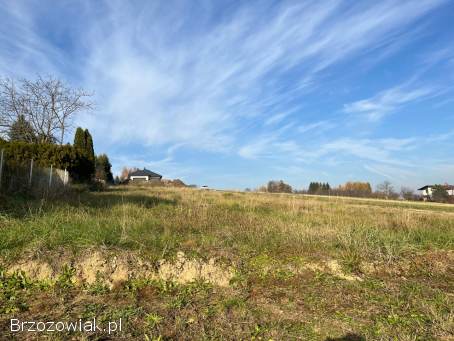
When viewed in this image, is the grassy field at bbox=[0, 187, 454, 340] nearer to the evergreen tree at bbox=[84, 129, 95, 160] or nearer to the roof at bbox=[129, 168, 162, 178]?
the evergreen tree at bbox=[84, 129, 95, 160]

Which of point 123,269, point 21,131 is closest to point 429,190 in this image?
point 21,131

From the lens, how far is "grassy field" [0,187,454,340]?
3.32 meters

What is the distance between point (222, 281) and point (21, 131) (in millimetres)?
33306

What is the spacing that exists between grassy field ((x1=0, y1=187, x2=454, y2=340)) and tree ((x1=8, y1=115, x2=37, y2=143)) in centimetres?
2944

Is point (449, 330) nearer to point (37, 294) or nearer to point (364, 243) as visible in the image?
point (364, 243)

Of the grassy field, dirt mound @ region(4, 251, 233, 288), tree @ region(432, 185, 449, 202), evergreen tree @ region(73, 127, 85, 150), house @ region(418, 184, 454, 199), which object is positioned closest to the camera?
the grassy field

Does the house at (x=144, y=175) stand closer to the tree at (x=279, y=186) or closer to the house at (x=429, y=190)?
the tree at (x=279, y=186)

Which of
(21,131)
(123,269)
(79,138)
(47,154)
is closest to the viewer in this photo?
(123,269)

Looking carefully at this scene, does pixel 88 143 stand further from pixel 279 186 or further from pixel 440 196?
pixel 440 196

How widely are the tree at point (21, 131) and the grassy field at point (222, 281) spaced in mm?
29436

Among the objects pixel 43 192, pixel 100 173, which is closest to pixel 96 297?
pixel 43 192

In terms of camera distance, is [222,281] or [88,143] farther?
[88,143]

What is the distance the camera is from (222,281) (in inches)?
176

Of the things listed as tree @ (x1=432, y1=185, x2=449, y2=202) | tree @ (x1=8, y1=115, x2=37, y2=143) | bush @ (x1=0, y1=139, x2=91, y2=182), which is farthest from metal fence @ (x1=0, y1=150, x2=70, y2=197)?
tree @ (x1=432, y1=185, x2=449, y2=202)
